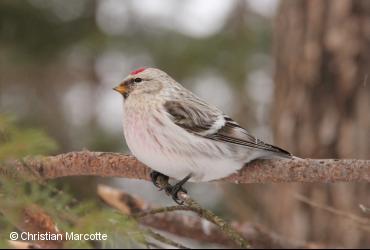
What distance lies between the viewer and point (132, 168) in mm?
2283

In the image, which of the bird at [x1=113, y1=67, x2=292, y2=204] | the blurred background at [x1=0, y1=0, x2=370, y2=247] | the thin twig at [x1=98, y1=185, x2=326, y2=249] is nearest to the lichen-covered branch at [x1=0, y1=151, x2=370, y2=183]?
the bird at [x1=113, y1=67, x2=292, y2=204]

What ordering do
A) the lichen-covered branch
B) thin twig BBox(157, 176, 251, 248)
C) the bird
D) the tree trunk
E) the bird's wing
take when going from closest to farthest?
thin twig BBox(157, 176, 251, 248), the lichen-covered branch, the bird, the bird's wing, the tree trunk

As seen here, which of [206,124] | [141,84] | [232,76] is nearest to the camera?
[206,124]

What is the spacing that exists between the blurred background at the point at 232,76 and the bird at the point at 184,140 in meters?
1.00

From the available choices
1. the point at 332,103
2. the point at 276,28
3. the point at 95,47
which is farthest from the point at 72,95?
the point at 332,103

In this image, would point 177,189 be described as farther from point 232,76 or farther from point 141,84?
point 232,76

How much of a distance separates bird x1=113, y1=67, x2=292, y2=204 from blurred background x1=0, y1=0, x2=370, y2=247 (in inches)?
39.3

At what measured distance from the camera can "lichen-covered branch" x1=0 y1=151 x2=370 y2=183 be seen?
6.12ft

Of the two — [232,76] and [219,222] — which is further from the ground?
[232,76]

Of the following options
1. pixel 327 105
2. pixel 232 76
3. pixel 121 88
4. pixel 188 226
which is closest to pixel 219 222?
pixel 188 226

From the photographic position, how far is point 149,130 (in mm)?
2248

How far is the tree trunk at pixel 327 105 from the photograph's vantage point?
330cm

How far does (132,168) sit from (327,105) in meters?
1.51

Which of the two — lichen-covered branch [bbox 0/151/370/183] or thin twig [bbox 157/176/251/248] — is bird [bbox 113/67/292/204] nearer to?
lichen-covered branch [bbox 0/151/370/183]
